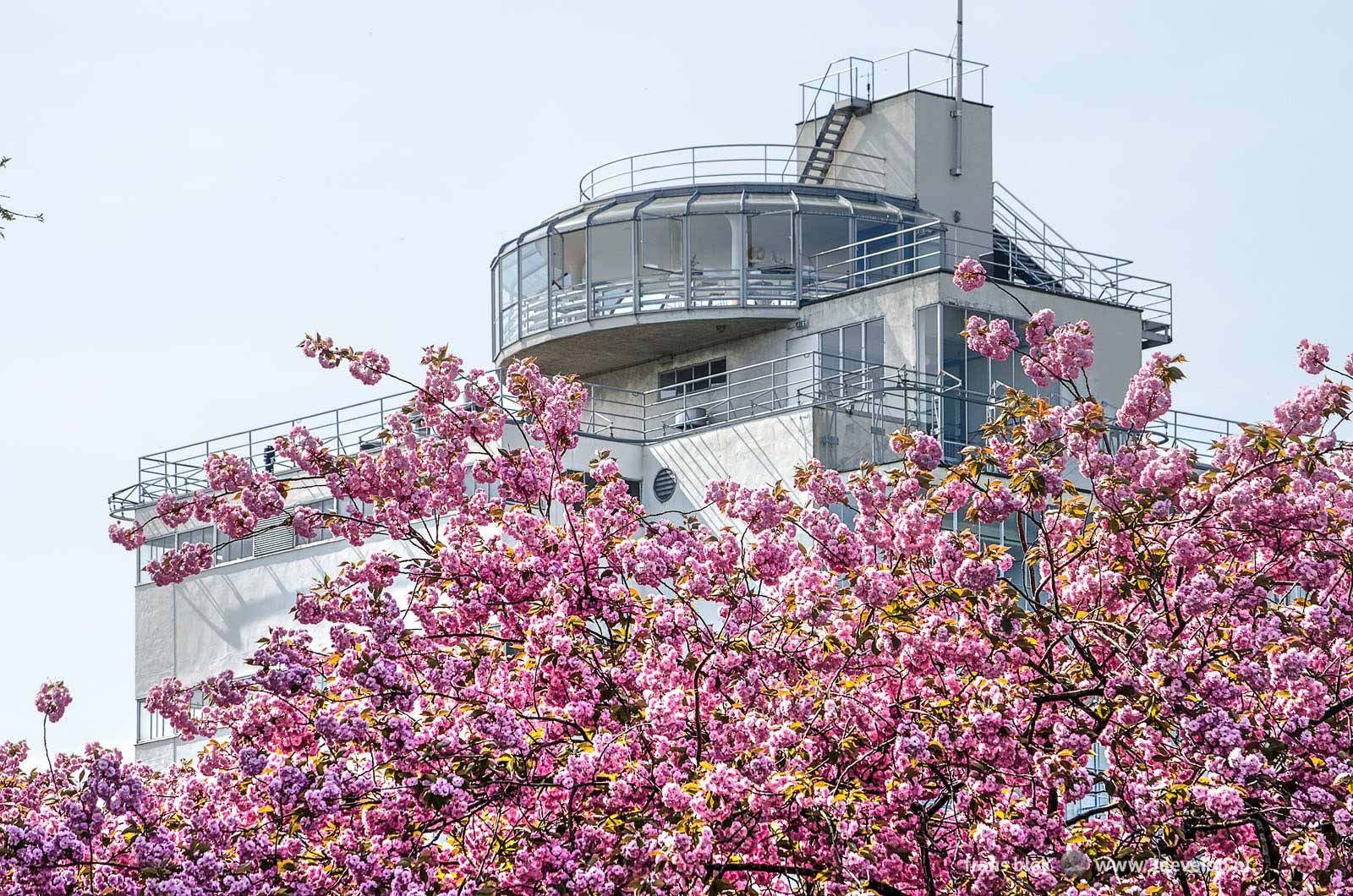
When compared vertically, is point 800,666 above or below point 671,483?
below

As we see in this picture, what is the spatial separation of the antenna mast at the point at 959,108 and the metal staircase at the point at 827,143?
6.72 feet

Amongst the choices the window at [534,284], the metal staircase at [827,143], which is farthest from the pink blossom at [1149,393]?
the metal staircase at [827,143]

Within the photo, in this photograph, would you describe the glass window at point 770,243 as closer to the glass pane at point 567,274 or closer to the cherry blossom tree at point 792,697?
the glass pane at point 567,274

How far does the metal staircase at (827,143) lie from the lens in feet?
156

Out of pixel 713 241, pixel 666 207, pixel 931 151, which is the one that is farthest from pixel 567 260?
pixel 931 151

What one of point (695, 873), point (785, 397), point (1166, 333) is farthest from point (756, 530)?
point (1166, 333)

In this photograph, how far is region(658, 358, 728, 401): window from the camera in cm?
4459

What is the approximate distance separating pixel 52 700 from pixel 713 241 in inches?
1238

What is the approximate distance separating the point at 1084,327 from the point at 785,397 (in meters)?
26.5

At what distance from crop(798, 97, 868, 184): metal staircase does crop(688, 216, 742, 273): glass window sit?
372cm

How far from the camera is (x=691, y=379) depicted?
45.3 meters

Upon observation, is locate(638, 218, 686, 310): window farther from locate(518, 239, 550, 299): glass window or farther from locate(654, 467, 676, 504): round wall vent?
locate(654, 467, 676, 504): round wall vent

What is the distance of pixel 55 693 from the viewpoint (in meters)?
14.1

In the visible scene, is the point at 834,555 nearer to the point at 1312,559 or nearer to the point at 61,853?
the point at 1312,559
